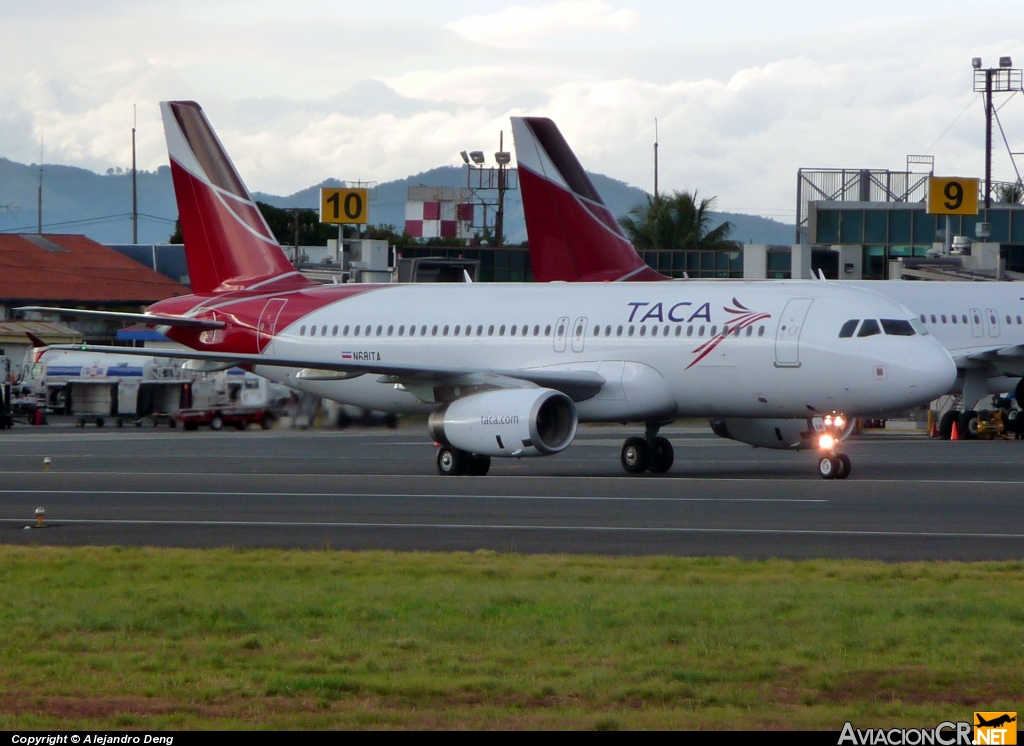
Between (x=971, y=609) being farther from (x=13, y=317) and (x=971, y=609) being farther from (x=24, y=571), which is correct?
(x=13, y=317)

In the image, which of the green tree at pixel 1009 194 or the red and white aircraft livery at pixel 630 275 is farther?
the green tree at pixel 1009 194

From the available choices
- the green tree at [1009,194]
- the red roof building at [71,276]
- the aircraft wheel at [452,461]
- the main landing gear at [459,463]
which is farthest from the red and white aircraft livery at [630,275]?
the green tree at [1009,194]

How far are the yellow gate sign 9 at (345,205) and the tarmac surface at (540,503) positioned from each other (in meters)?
32.2

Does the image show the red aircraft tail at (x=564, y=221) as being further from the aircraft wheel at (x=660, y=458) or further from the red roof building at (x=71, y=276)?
the red roof building at (x=71, y=276)

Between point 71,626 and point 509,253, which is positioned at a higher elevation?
point 509,253

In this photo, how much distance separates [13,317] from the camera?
246ft

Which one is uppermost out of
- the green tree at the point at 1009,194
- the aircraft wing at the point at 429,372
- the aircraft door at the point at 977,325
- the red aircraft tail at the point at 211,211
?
the green tree at the point at 1009,194

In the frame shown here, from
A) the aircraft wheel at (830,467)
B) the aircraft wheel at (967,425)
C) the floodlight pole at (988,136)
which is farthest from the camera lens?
the floodlight pole at (988,136)

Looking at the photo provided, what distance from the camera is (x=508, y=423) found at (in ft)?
82.4

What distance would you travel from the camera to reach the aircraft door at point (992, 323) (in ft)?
131

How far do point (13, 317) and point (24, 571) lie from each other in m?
64.8

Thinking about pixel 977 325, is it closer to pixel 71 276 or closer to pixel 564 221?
pixel 564 221

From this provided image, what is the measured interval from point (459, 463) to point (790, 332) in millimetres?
6321

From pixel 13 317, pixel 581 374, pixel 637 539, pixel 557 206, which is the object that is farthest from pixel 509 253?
pixel 637 539
